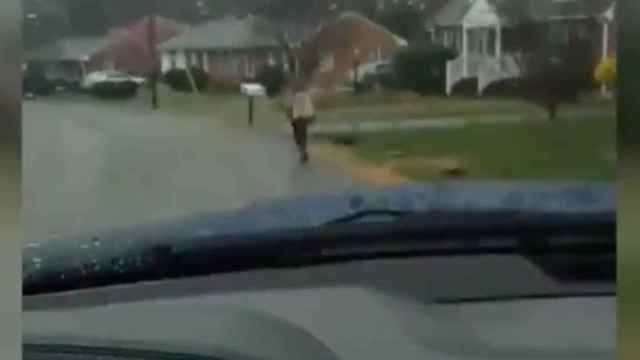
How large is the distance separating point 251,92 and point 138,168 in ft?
0.87

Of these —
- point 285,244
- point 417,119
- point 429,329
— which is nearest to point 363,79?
point 417,119

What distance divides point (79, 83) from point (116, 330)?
1.60 ft

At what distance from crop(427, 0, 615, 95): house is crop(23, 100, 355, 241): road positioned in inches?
13.2

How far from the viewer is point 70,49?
7.80 feet

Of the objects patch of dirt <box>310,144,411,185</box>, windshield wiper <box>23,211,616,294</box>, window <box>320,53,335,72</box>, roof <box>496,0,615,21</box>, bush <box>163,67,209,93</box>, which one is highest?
roof <box>496,0,615,21</box>

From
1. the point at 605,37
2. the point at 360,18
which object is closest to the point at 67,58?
the point at 360,18

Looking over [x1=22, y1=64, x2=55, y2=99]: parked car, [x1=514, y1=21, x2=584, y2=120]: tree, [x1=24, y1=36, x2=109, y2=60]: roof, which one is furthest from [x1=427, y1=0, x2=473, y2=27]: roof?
[x1=22, y1=64, x2=55, y2=99]: parked car

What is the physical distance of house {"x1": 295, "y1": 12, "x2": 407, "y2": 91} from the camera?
7.82ft

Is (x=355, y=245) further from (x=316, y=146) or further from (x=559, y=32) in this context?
(x=559, y=32)

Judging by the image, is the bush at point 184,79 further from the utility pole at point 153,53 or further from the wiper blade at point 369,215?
the wiper blade at point 369,215

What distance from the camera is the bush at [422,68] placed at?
2396 millimetres

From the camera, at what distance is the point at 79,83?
240 cm

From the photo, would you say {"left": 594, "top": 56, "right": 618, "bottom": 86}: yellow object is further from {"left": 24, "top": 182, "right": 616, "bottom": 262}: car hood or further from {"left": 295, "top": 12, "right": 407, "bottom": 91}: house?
{"left": 295, "top": 12, "right": 407, "bottom": 91}: house

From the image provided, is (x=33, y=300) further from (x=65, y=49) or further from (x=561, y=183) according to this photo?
(x=561, y=183)
